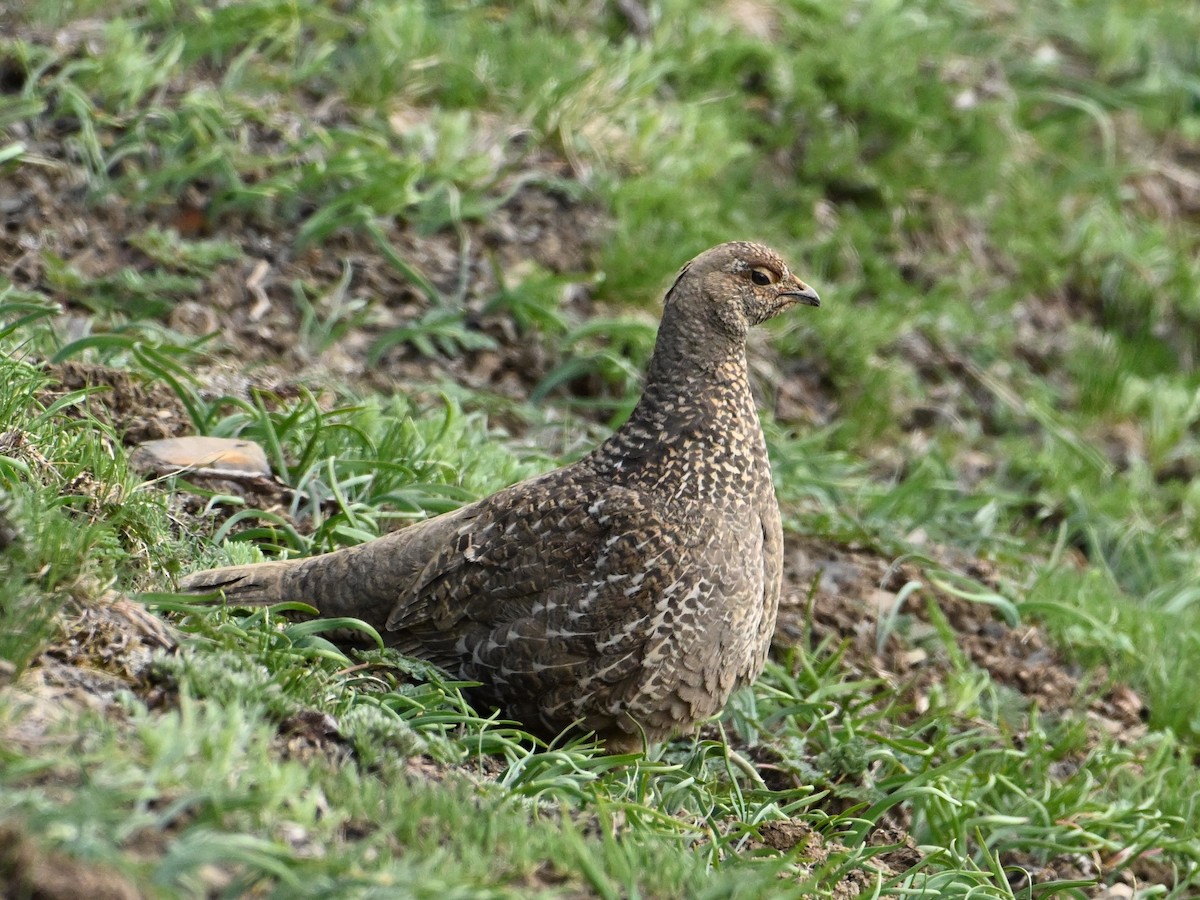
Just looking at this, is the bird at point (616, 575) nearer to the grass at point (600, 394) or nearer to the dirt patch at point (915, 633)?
the grass at point (600, 394)

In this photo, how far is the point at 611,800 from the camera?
4074 millimetres

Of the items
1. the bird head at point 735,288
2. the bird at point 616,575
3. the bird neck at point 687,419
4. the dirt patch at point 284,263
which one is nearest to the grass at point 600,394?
the dirt patch at point 284,263

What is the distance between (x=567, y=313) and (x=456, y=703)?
3497 millimetres

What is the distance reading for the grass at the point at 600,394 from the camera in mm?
3605

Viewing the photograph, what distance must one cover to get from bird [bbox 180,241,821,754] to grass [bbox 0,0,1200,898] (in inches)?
8.0

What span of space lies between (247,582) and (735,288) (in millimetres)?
1884

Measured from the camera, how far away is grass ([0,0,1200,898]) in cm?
361

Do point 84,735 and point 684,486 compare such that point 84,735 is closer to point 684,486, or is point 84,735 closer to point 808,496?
point 684,486

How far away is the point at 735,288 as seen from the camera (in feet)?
17.0

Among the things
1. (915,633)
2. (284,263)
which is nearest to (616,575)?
(915,633)

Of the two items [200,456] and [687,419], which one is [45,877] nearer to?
[687,419]

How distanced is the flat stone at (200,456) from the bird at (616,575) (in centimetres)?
67

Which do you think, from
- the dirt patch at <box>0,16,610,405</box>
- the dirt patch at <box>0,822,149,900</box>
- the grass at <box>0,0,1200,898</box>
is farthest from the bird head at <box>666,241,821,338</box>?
the dirt patch at <box>0,822,149,900</box>

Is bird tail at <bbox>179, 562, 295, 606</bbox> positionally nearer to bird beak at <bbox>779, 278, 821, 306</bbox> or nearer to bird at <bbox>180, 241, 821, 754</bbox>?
bird at <bbox>180, 241, 821, 754</bbox>
